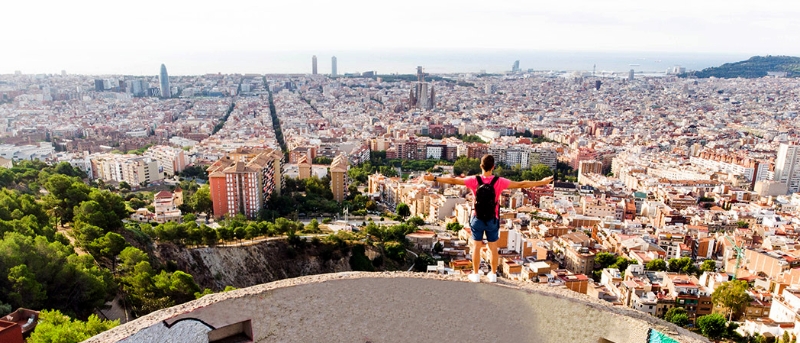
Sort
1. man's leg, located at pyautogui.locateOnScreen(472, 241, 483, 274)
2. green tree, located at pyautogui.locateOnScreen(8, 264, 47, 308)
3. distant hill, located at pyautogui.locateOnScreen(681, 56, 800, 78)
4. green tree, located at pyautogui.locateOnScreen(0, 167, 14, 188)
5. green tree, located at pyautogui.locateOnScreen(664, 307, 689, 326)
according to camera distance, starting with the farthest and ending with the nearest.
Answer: distant hill, located at pyautogui.locateOnScreen(681, 56, 800, 78), green tree, located at pyautogui.locateOnScreen(0, 167, 14, 188), green tree, located at pyautogui.locateOnScreen(664, 307, 689, 326), green tree, located at pyautogui.locateOnScreen(8, 264, 47, 308), man's leg, located at pyautogui.locateOnScreen(472, 241, 483, 274)

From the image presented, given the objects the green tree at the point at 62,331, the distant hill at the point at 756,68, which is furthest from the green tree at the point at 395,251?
the distant hill at the point at 756,68

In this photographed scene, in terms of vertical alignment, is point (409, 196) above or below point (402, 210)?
above

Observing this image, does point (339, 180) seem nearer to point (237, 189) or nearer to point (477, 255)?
point (237, 189)

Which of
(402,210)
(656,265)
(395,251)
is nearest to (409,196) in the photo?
(402,210)

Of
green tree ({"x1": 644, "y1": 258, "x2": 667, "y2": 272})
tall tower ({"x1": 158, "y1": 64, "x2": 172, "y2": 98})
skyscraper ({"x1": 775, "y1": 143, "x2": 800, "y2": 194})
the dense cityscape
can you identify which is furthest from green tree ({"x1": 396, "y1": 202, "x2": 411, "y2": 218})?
tall tower ({"x1": 158, "y1": 64, "x2": 172, "y2": 98})

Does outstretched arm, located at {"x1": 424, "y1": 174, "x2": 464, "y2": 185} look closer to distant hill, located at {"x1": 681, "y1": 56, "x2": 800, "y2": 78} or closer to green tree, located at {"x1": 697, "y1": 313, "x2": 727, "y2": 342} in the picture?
green tree, located at {"x1": 697, "y1": 313, "x2": 727, "y2": 342}

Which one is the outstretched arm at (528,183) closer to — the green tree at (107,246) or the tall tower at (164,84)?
the green tree at (107,246)
